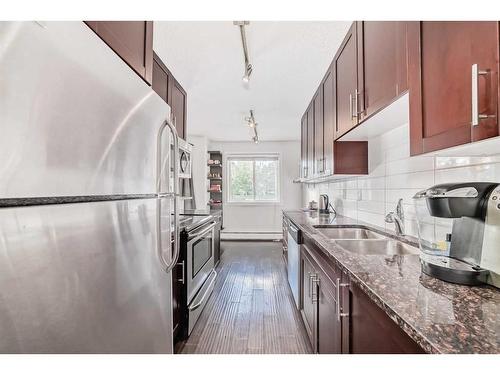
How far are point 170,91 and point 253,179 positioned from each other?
417 centimetres

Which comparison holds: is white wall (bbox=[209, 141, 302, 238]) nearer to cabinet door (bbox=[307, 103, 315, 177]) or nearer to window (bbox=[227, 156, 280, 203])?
window (bbox=[227, 156, 280, 203])

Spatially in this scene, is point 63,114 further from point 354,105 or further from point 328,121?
point 328,121

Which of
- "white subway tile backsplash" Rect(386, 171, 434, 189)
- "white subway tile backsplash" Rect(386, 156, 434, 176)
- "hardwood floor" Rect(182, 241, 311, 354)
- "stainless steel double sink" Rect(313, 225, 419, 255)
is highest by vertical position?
"white subway tile backsplash" Rect(386, 156, 434, 176)

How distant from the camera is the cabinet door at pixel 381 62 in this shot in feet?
3.63

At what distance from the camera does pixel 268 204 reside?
6.12 metres

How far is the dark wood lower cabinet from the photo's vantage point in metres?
0.73

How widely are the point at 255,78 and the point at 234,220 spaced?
13.4 ft

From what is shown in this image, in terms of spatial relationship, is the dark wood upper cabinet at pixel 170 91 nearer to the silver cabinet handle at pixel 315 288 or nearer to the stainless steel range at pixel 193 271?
the stainless steel range at pixel 193 271

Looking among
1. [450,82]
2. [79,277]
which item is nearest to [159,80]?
[79,277]

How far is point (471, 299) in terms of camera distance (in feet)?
2.35

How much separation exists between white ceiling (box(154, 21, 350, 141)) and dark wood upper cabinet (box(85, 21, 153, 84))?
0.65 meters

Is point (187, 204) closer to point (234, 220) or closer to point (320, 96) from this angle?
point (234, 220)

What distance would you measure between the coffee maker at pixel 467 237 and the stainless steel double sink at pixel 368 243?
0.50 metres

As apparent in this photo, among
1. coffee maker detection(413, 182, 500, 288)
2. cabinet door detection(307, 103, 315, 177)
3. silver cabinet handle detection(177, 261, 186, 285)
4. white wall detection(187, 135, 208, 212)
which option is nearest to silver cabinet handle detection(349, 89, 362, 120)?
coffee maker detection(413, 182, 500, 288)
